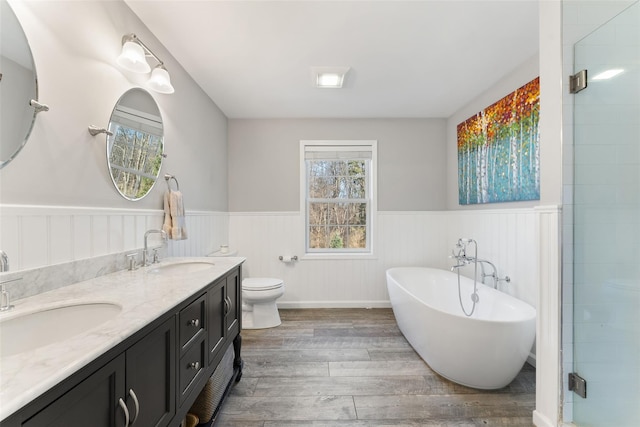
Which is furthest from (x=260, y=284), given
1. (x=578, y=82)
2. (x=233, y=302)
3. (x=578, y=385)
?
(x=578, y=82)

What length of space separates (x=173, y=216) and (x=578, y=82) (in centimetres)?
242

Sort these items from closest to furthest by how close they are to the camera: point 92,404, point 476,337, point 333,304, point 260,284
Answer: point 92,404
point 476,337
point 260,284
point 333,304

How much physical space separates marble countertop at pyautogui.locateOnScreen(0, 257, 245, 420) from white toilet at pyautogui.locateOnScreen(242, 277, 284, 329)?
3.71 feet

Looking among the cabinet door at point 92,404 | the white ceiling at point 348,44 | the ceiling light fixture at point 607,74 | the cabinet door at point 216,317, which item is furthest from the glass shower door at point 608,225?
the cabinet door at point 92,404

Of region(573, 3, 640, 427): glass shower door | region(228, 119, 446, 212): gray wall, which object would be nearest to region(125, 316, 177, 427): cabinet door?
region(573, 3, 640, 427): glass shower door

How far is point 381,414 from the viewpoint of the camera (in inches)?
64.2

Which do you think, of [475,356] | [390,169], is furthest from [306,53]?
[475,356]

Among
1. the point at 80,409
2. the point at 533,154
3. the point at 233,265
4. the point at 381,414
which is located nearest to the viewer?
the point at 80,409

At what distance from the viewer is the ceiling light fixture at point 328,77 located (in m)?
2.26

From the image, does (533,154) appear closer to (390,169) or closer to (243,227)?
(390,169)

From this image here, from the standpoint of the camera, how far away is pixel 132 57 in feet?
4.74

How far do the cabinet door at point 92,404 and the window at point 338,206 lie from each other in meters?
2.80

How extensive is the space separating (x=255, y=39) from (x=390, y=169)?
2126 millimetres

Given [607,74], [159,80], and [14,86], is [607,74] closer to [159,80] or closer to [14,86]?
[159,80]
